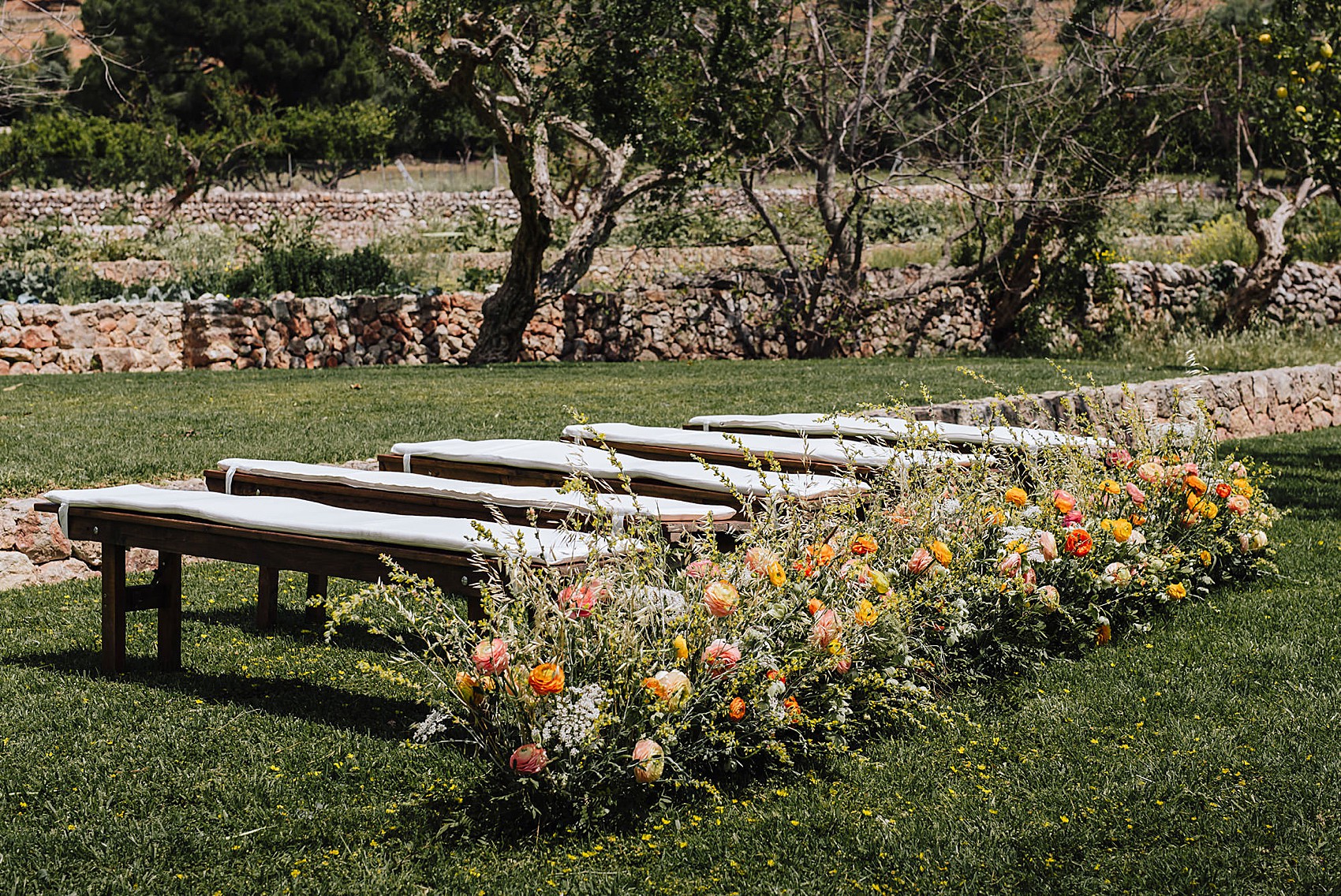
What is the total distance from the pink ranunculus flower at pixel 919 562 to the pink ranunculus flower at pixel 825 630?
0.56 m

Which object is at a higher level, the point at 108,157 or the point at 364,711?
the point at 108,157

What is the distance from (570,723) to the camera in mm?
2771

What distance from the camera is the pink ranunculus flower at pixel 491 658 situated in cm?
281

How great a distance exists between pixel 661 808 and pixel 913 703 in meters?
1.04

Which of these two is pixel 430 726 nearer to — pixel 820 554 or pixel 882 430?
pixel 820 554

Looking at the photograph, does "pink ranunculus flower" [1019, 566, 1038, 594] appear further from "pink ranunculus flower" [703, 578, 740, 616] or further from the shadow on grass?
the shadow on grass

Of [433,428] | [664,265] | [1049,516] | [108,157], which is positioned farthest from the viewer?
[108,157]

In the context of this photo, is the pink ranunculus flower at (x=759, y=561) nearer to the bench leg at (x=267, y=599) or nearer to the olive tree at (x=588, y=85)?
the bench leg at (x=267, y=599)

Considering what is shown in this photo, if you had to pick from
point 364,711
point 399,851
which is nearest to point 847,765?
point 399,851

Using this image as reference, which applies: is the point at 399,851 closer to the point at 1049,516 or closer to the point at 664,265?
the point at 1049,516

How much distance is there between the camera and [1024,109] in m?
14.9

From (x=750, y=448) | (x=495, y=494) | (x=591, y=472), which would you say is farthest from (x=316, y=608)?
(x=750, y=448)

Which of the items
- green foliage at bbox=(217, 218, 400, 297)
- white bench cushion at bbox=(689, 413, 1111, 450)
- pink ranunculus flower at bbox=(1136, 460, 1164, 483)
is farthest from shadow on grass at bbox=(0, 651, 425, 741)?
green foliage at bbox=(217, 218, 400, 297)

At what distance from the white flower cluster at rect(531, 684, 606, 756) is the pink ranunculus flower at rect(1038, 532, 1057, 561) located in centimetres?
194
